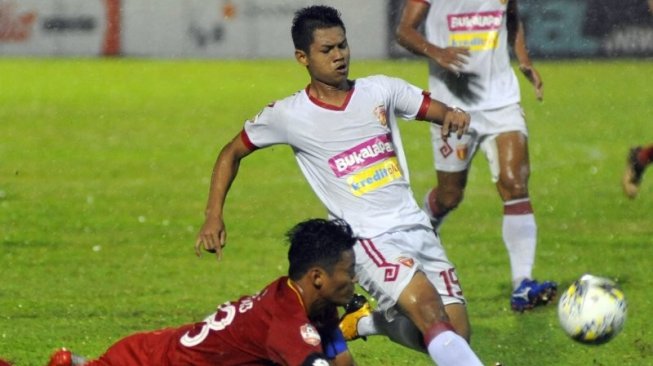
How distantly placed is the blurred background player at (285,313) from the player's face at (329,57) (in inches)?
40.2

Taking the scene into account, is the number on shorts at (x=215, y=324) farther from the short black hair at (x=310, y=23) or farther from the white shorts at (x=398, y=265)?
the short black hair at (x=310, y=23)

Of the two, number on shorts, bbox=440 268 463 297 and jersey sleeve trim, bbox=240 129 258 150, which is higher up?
jersey sleeve trim, bbox=240 129 258 150

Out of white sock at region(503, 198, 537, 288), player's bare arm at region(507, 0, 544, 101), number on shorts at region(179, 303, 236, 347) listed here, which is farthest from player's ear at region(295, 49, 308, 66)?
player's bare arm at region(507, 0, 544, 101)

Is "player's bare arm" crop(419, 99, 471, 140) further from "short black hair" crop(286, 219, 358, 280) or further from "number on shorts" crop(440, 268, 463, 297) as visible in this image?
"short black hair" crop(286, 219, 358, 280)

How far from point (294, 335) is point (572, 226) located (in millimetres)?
7370

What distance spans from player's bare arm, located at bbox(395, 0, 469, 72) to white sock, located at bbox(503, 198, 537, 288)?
0.97 metres

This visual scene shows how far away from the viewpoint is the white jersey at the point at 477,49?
32.6 feet

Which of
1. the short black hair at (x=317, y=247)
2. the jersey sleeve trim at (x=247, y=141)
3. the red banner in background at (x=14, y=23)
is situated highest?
the short black hair at (x=317, y=247)

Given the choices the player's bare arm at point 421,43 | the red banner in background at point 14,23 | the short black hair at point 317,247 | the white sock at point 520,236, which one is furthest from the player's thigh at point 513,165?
the red banner in background at point 14,23

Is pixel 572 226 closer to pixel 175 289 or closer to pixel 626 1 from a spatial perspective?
pixel 175 289

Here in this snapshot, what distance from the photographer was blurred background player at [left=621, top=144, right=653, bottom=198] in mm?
10117

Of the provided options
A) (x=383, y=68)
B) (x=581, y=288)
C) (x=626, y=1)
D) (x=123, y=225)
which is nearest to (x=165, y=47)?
(x=383, y=68)

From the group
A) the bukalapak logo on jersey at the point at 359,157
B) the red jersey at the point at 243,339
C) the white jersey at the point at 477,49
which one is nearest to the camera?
the red jersey at the point at 243,339

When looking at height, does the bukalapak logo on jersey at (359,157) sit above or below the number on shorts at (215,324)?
above
